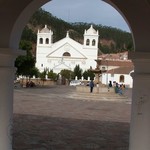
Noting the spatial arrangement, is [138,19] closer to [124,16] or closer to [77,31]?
Result: [124,16]

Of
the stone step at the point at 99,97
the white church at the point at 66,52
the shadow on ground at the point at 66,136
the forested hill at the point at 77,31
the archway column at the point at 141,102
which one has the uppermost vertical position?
the forested hill at the point at 77,31

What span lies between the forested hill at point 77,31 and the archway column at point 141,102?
128m

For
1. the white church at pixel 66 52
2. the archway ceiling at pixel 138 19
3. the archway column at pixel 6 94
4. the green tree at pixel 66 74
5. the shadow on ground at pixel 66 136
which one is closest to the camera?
the archway ceiling at pixel 138 19

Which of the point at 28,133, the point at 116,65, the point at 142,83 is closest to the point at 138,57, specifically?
the point at 142,83

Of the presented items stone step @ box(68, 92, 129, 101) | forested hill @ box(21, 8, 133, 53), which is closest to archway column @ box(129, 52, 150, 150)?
stone step @ box(68, 92, 129, 101)

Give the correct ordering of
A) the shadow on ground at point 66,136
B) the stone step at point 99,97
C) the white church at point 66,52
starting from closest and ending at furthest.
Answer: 1. the shadow on ground at point 66,136
2. the stone step at point 99,97
3. the white church at point 66,52

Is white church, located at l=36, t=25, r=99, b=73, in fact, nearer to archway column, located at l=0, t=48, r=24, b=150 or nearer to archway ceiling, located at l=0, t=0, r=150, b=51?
archway column, located at l=0, t=48, r=24, b=150

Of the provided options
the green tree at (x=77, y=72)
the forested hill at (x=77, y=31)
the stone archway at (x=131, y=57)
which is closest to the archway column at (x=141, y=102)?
the stone archway at (x=131, y=57)

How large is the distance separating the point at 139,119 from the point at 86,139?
13.5ft

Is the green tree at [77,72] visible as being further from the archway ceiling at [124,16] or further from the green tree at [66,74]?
the archway ceiling at [124,16]

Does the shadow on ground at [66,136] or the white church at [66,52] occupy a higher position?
the white church at [66,52]

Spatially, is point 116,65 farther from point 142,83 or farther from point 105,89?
point 142,83

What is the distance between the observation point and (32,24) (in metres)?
144

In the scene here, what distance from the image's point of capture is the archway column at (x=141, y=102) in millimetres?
5781
